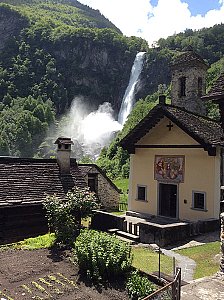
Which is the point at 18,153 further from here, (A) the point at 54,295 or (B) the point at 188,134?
(A) the point at 54,295

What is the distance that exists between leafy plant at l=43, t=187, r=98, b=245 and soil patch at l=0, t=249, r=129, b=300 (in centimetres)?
95

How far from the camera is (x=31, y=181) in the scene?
1622cm

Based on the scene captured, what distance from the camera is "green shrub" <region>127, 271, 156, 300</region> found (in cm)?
848

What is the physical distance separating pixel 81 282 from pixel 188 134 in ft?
33.3

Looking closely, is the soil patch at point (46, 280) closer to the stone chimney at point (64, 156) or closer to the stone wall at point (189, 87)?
the stone chimney at point (64, 156)

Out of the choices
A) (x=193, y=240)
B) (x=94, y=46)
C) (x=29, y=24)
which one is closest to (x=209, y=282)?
(x=193, y=240)

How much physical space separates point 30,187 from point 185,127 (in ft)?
25.6

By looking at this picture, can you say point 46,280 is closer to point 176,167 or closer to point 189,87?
point 176,167

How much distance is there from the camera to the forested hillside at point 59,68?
10181 centimetres

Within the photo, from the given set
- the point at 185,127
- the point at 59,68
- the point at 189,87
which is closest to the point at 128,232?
the point at 185,127

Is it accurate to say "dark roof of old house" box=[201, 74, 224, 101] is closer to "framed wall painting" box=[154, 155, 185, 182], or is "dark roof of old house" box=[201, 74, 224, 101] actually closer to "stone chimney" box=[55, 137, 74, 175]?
"framed wall painting" box=[154, 155, 185, 182]

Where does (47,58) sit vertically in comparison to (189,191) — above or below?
above

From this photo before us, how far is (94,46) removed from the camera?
126375 millimetres

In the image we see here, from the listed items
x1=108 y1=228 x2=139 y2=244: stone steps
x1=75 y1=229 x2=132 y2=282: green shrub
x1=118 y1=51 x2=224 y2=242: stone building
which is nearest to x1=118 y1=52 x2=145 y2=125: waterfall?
x1=118 y1=51 x2=224 y2=242: stone building
